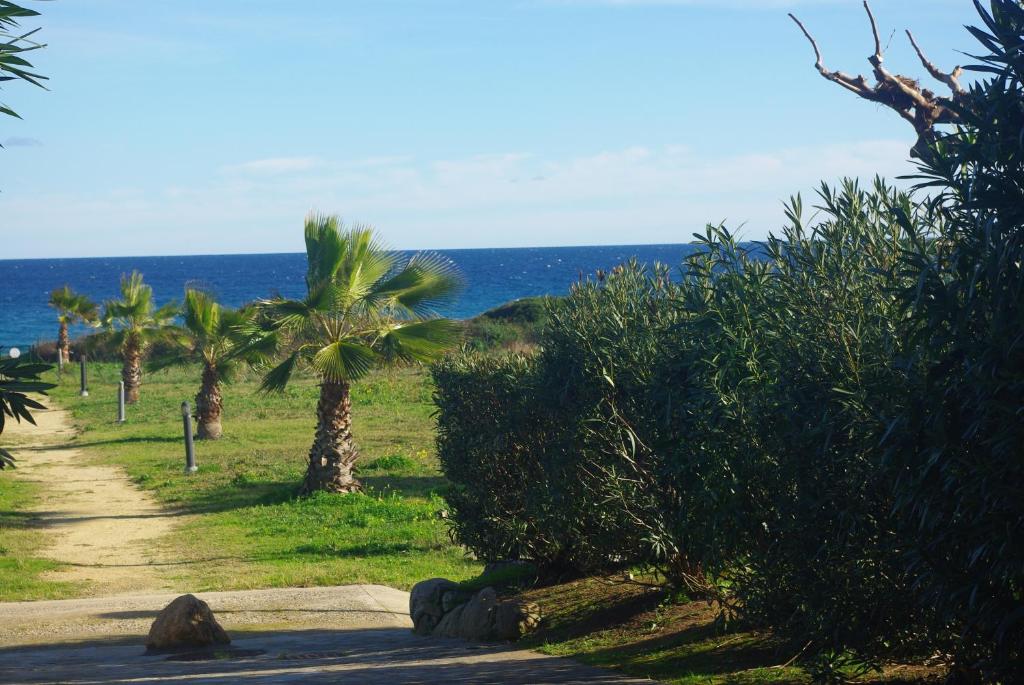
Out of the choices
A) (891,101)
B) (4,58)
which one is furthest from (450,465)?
(4,58)

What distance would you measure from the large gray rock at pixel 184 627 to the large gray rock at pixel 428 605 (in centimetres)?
170

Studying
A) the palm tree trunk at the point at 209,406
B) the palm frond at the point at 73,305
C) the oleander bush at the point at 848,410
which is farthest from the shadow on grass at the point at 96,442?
the oleander bush at the point at 848,410

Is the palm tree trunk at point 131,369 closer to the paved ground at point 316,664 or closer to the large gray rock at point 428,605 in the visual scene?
the paved ground at point 316,664

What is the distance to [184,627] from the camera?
29.8ft

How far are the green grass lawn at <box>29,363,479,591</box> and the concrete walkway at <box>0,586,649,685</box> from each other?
1464 millimetres

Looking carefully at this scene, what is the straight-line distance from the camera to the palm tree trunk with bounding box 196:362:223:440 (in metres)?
25.3

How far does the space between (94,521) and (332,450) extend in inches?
152

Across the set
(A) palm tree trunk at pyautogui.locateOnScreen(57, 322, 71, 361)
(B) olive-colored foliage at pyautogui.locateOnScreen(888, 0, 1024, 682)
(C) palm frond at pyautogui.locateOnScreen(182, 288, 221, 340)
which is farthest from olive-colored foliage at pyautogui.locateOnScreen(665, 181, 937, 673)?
(A) palm tree trunk at pyautogui.locateOnScreen(57, 322, 71, 361)

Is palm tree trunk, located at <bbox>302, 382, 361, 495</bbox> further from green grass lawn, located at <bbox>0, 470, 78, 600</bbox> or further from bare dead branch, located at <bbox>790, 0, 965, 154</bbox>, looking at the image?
bare dead branch, located at <bbox>790, 0, 965, 154</bbox>

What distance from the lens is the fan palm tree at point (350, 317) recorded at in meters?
17.1

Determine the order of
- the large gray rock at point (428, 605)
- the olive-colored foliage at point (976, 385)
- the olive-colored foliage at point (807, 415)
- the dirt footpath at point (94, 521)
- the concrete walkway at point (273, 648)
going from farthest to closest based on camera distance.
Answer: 1. the dirt footpath at point (94, 521)
2. the large gray rock at point (428, 605)
3. the concrete walkway at point (273, 648)
4. the olive-colored foliage at point (807, 415)
5. the olive-colored foliage at point (976, 385)

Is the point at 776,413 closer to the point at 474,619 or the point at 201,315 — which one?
the point at 474,619

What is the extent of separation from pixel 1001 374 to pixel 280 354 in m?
15.5

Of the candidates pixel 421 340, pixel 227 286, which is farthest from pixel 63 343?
pixel 227 286
